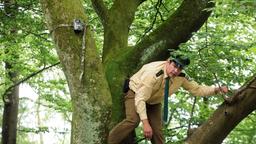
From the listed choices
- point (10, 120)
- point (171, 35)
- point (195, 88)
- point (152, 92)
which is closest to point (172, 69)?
point (152, 92)

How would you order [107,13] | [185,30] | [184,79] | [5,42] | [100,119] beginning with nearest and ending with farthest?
[100,119]
[184,79]
[185,30]
[107,13]
[5,42]

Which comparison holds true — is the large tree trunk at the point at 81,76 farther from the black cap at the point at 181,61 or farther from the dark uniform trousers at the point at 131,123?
the black cap at the point at 181,61

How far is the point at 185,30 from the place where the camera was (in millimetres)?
4453

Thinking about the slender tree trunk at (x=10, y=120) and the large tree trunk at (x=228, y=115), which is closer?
the large tree trunk at (x=228, y=115)

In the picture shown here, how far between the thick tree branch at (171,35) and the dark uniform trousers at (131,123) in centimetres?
54

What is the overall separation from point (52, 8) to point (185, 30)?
157 cm

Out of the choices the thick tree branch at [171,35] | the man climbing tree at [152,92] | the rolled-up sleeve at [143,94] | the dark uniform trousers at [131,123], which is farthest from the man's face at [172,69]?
the thick tree branch at [171,35]

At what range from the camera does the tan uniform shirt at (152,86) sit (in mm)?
3709

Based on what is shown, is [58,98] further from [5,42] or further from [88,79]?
[88,79]

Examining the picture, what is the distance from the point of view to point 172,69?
3586mm

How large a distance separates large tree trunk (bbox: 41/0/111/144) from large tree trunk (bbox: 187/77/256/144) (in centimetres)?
76

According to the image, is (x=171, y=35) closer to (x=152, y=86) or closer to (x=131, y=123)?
(x=152, y=86)

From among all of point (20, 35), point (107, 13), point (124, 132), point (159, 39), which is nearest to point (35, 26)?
point (20, 35)

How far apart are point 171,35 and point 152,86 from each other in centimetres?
92
